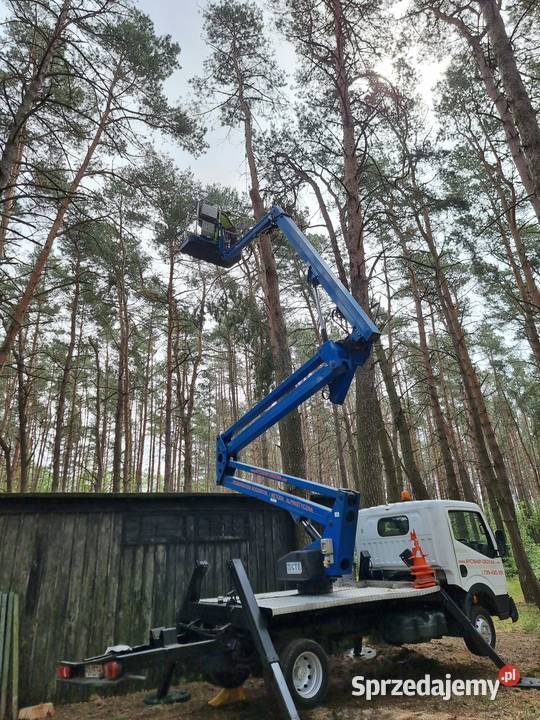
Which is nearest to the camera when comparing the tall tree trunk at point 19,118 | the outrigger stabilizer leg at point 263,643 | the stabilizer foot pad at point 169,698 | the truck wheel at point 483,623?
the outrigger stabilizer leg at point 263,643

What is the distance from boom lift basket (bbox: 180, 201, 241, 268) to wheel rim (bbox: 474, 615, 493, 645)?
642cm

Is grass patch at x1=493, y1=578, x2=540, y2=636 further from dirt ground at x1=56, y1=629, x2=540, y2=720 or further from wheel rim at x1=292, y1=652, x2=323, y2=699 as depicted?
wheel rim at x1=292, y1=652, x2=323, y2=699

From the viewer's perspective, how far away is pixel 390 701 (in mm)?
4953

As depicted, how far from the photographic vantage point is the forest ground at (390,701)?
434 centimetres

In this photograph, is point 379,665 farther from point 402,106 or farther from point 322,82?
point 322,82

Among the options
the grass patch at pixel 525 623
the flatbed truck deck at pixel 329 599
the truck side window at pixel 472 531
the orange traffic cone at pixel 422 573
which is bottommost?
the grass patch at pixel 525 623

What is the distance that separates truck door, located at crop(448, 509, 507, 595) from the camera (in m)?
6.45

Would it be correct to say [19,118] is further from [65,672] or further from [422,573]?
[422,573]

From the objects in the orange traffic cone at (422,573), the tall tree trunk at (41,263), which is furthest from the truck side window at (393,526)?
the tall tree trunk at (41,263)

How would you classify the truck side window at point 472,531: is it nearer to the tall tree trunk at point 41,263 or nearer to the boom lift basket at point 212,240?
the boom lift basket at point 212,240

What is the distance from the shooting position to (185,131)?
930cm

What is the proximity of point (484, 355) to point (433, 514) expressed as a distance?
23.4m

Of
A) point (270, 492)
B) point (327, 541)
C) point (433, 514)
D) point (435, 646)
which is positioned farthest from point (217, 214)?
point (435, 646)

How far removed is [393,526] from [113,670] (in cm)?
452
